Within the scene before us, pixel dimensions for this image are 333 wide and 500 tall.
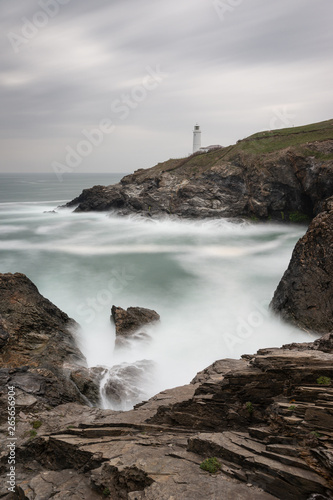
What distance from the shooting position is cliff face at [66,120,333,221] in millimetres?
46281

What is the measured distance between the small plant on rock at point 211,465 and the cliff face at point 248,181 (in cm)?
4185

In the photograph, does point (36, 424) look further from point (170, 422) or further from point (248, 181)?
point (248, 181)

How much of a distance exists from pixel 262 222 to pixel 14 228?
4250cm

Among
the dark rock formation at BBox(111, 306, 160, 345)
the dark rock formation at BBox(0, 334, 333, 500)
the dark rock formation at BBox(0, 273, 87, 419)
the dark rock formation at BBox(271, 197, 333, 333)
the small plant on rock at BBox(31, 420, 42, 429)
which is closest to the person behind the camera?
the dark rock formation at BBox(0, 334, 333, 500)

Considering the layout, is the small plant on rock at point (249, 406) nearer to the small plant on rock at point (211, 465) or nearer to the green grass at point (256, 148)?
the small plant on rock at point (211, 465)

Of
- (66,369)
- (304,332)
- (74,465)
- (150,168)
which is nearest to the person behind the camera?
(74,465)

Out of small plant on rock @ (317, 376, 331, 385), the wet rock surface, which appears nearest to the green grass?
the wet rock surface

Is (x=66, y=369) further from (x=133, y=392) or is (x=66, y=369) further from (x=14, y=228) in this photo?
(x=14, y=228)

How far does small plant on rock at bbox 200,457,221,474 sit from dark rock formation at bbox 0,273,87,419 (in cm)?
633

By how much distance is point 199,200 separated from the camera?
55.2 metres

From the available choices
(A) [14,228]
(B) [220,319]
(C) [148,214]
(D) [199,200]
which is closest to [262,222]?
(D) [199,200]

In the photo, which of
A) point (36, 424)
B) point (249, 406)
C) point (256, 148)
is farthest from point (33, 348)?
point (256, 148)

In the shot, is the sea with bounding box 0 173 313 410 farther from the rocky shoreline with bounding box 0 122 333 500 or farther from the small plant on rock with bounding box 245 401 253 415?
the small plant on rock with bounding box 245 401 253 415

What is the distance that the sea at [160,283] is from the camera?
17.6 meters
